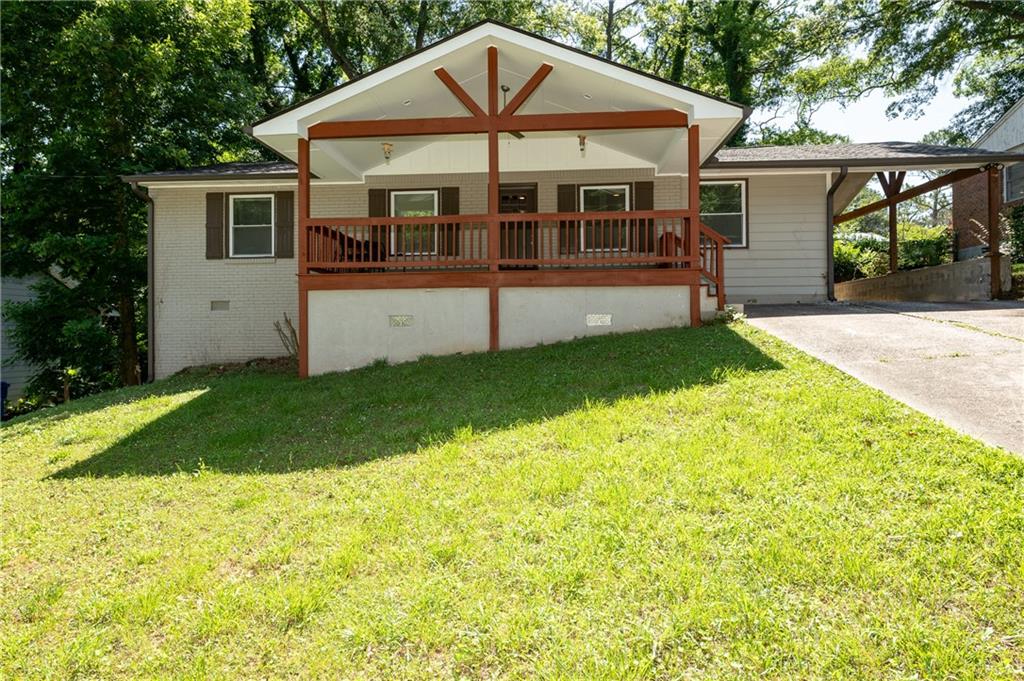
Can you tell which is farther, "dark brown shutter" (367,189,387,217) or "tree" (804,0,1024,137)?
"tree" (804,0,1024,137)

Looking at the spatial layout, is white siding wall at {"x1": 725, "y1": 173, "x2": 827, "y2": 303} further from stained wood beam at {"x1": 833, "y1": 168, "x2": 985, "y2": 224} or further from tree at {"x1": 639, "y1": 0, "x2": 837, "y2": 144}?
tree at {"x1": 639, "y1": 0, "x2": 837, "y2": 144}

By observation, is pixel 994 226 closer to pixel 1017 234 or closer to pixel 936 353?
pixel 1017 234

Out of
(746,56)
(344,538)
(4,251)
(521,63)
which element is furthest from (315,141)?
(746,56)

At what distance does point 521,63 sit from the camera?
9.06m

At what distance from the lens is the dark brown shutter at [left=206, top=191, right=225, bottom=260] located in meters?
12.5

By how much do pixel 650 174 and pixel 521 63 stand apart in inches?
153

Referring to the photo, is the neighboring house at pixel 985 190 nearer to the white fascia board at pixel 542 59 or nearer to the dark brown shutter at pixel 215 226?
the white fascia board at pixel 542 59

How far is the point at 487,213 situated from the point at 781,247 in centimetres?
631

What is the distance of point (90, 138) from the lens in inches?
565

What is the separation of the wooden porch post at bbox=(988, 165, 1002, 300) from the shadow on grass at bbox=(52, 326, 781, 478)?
23.9ft

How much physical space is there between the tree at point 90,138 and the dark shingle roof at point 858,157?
12.7m

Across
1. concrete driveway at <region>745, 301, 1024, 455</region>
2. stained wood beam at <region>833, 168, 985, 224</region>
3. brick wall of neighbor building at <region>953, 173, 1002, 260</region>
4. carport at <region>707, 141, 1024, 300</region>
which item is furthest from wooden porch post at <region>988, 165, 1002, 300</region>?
brick wall of neighbor building at <region>953, 173, 1002, 260</region>

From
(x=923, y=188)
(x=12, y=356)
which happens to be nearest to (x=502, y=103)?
(x=923, y=188)

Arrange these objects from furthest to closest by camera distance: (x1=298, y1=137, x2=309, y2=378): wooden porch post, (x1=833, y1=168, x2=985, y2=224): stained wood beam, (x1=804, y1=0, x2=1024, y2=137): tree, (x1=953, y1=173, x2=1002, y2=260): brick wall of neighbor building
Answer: (x1=804, y1=0, x2=1024, y2=137): tree → (x1=953, y1=173, x2=1002, y2=260): brick wall of neighbor building → (x1=833, y1=168, x2=985, y2=224): stained wood beam → (x1=298, y1=137, x2=309, y2=378): wooden porch post
